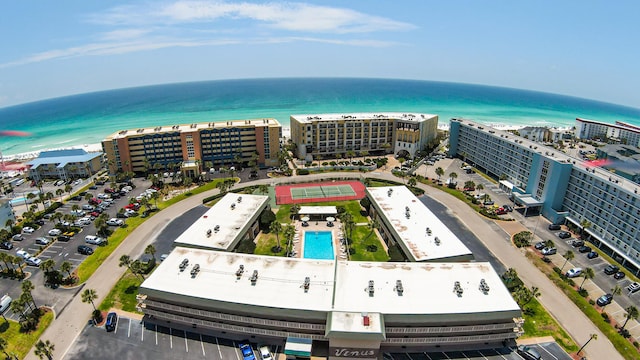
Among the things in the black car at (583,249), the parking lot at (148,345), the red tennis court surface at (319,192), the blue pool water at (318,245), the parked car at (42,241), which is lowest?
the parking lot at (148,345)

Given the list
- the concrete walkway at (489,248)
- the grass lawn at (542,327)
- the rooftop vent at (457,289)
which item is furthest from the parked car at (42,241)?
the grass lawn at (542,327)

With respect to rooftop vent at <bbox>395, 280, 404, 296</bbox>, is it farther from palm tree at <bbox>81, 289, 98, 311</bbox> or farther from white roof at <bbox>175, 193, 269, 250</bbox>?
palm tree at <bbox>81, 289, 98, 311</bbox>

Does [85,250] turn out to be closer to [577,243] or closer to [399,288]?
[399,288]

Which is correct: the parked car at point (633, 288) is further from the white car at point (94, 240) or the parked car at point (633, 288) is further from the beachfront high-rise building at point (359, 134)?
the white car at point (94, 240)

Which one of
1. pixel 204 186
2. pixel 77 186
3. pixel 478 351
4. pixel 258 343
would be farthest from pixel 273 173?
pixel 478 351

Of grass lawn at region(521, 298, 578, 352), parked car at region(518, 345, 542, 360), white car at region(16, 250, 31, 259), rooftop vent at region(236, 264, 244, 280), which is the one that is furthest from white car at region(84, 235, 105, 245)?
grass lawn at region(521, 298, 578, 352)

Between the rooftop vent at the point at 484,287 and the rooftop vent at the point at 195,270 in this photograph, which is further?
the rooftop vent at the point at 195,270

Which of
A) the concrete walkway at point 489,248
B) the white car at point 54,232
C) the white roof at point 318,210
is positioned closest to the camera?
the concrete walkway at point 489,248
